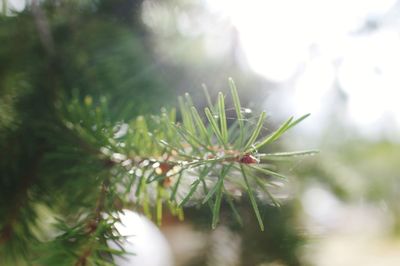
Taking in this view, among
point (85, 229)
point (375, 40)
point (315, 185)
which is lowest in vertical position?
point (85, 229)

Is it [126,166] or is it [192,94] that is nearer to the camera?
[126,166]

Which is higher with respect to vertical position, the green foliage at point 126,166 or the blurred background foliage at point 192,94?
the blurred background foliage at point 192,94

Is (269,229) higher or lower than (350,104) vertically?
lower

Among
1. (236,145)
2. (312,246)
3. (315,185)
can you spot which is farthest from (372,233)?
(236,145)

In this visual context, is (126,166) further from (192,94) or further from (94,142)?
(192,94)

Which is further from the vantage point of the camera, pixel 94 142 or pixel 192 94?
pixel 192 94

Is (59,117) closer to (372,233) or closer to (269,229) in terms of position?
(269,229)

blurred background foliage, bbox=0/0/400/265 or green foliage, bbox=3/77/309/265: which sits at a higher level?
blurred background foliage, bbox=0/0/400/265

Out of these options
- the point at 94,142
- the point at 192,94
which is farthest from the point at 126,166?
the point at 192,94
